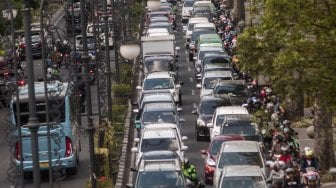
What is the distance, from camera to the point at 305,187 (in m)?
31.2

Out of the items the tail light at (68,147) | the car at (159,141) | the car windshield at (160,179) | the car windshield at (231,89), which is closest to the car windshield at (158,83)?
the car windshield at (231,89)

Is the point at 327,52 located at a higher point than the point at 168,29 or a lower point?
higher

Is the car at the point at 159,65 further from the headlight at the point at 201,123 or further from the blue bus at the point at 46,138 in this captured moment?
the blue bus at the point at 46,138

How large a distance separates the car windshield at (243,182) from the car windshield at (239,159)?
3.11 meters

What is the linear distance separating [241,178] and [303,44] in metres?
3.69

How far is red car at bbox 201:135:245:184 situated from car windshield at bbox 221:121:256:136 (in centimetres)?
112

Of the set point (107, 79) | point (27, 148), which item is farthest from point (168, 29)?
point (27, 148)

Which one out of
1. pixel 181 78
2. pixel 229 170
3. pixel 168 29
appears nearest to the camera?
pixel 229 170

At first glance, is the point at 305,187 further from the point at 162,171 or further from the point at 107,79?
the point at 107,79

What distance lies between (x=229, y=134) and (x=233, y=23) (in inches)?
1391

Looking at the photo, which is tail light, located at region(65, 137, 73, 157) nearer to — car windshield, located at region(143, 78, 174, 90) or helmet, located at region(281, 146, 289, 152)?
helmet, located at region(281, 146, 289, 152)

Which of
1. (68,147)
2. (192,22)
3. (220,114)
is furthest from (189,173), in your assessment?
(192,22)

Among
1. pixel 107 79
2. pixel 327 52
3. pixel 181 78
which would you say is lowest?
pixel 181 78

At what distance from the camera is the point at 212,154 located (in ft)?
113
